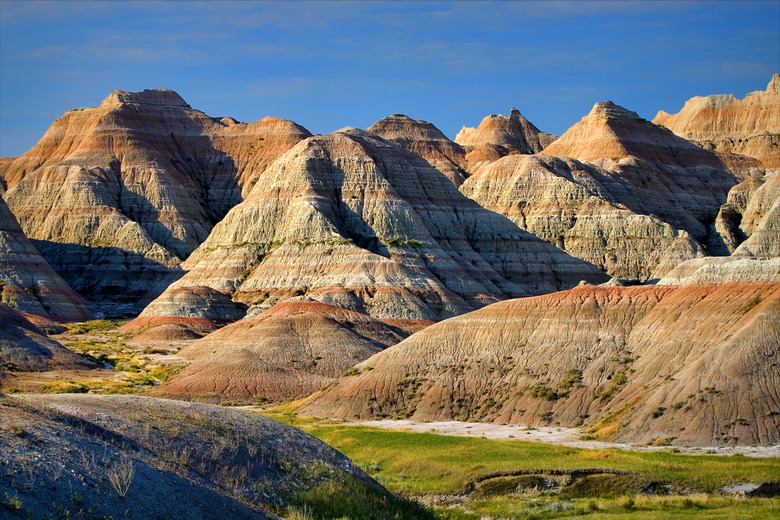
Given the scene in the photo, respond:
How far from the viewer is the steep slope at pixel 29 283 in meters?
152

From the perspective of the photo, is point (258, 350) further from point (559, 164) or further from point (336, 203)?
point (559, 164)

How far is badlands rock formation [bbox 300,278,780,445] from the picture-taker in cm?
6191

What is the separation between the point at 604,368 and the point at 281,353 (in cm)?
4035

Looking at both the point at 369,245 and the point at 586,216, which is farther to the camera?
the point at 586,216

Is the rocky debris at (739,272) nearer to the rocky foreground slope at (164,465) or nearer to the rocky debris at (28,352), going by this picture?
the rocky foreground slope at (164,465)

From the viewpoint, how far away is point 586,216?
598ft

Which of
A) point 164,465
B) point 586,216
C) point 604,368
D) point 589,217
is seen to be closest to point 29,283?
point 586,216

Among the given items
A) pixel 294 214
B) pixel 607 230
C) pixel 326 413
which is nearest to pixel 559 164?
pixel 607 230

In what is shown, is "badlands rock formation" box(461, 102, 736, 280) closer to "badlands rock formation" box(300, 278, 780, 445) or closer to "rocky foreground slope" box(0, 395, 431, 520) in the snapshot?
"badlands rock formation" box(300, 278, 780, 445)

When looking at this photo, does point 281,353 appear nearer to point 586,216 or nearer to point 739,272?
point 739,272

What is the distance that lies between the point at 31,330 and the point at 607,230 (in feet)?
309

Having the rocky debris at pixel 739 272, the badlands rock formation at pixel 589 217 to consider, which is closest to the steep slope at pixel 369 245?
the badlands rock formation at pixel 589 217

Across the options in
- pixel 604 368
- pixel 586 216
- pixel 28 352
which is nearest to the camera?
pixel 604 368

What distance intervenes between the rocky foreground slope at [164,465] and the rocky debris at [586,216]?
12953 cm
